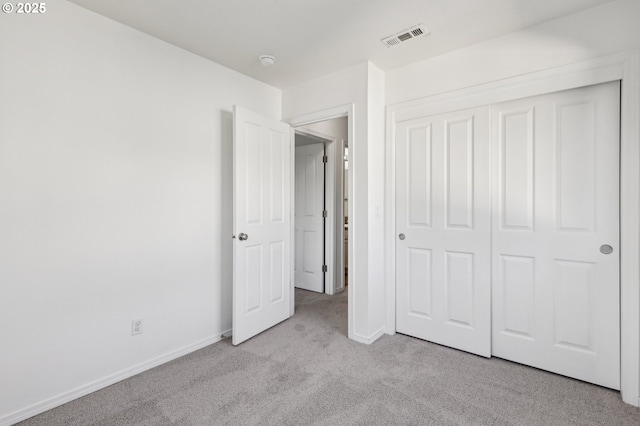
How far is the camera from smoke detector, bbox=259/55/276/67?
261 cm

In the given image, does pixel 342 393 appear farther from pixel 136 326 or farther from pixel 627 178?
pixel 627 178

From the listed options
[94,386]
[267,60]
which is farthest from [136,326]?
[267,60]

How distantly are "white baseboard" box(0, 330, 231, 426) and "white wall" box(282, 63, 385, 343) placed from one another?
1331 millimetres

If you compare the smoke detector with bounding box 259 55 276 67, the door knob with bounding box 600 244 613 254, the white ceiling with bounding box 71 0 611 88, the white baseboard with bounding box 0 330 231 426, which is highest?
the white ceiling with bounding box 71 0 611 88

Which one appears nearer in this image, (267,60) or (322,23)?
(322,23)

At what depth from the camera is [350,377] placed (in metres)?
2.16

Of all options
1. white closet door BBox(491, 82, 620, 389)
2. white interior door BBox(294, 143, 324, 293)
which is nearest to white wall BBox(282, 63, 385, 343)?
white closet door BBox(491, 82, 620, 389)

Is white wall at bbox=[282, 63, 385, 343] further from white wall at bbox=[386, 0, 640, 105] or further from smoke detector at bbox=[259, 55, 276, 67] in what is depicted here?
smoke detector at bbox=[259, 55, 276, 67]

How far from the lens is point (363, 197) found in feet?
8.94

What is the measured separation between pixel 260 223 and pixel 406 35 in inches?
75.1

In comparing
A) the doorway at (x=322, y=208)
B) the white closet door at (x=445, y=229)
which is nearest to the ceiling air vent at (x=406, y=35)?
the white closet door at (x=445, y=229)

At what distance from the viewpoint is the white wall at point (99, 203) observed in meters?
1.76

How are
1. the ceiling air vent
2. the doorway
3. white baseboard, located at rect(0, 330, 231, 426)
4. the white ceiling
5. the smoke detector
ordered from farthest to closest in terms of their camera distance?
the doorway < the smoke detector < the ceiling air vent < the white ceiling < white baseboard, located at rect(0, 330, 231, 426)

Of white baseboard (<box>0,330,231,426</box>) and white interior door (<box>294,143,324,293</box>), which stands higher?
white interior door (<box>294,143,324,293</box>)
